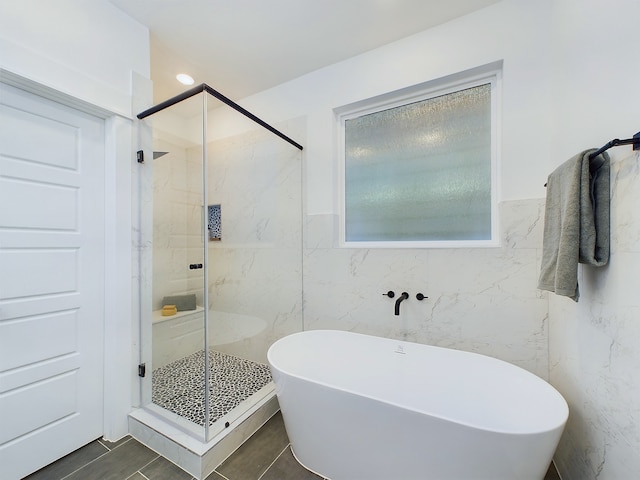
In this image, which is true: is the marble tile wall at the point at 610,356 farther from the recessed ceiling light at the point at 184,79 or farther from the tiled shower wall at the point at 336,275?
the recessed ceiling light at the point at 184,79

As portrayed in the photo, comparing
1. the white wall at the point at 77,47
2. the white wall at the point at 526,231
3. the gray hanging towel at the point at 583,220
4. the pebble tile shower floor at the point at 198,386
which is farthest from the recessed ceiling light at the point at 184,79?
the gray hanging towel at the point at 583,220

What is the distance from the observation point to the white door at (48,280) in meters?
1.33

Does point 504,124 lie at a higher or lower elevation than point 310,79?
lower

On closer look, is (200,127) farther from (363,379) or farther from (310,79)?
(363,379)

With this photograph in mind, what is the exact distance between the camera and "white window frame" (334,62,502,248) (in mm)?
1720

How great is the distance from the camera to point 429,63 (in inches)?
71.8

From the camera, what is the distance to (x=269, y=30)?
184cm

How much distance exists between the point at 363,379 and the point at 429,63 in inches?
90.5

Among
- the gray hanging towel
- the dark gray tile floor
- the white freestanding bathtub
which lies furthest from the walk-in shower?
the gray hanging towel

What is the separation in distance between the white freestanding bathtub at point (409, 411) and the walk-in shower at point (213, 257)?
56cm

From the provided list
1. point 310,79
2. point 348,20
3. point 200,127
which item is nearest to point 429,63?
point 348,20

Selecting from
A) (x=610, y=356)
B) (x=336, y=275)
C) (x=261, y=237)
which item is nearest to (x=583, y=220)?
(x=610, y=356)

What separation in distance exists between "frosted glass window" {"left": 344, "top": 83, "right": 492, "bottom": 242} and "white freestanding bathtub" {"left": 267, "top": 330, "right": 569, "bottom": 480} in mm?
870

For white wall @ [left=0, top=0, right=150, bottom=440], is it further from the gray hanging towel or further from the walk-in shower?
the gray hanging towel
